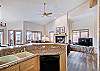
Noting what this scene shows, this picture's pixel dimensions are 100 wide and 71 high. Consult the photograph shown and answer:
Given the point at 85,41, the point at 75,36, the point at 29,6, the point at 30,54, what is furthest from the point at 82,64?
the point at 75,36

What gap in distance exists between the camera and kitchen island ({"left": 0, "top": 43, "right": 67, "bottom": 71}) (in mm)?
2462

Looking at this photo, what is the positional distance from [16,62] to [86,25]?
12737 mm

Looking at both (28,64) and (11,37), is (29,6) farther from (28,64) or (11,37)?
(28,64)

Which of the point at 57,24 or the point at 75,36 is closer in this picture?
the point at 57,24

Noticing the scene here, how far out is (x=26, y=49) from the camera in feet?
12.2

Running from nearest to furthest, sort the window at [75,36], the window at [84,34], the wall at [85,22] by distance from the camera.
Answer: the wall at [85,22], the window at [84,34], the window at [75,36]

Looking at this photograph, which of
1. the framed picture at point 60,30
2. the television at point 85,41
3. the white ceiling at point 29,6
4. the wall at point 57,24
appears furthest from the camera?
the framed picture at point 60,30

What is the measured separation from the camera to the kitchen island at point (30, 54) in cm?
246

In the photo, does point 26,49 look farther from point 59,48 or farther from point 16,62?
point 16,62

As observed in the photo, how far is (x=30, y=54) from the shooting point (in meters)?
3.46

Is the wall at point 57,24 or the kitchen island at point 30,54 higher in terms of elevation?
the wall at point 57,24

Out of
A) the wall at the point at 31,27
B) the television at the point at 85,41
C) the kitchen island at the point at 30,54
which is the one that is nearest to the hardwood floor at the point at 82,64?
the kitchen island at the point at 30,54

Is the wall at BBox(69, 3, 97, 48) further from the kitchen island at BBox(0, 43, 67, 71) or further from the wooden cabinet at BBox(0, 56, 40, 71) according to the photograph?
the wooden cabinet at BBox(0, 56, 40, 71)

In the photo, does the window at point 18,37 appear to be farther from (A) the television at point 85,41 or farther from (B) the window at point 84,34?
(B) the window at point 84,34
